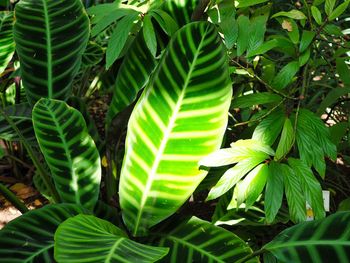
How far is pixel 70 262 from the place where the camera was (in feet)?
2.72

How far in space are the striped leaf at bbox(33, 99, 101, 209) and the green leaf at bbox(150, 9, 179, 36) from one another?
31 cm

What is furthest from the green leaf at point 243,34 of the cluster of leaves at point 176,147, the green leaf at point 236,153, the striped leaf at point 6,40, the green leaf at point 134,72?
the striped leaf at point 6,40

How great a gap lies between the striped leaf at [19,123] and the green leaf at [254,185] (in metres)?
0.64

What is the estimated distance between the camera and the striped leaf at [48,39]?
4.25ft

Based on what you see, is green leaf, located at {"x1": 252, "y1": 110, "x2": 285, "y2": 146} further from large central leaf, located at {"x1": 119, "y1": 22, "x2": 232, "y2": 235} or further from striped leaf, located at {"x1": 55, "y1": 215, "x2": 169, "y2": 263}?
striped leaf, located at {"x1": 55, "y1": 215, "x2": 169, "y2": 263}

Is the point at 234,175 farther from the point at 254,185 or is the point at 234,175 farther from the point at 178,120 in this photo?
the point at 178,120

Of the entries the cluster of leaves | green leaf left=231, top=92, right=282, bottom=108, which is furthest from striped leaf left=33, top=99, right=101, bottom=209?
green leaf left=231, top=92, right=282, bottom=108

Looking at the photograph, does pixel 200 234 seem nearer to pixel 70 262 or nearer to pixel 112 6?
pixel 70 262

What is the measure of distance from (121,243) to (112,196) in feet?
2.24

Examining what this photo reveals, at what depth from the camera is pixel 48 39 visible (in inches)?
51.6

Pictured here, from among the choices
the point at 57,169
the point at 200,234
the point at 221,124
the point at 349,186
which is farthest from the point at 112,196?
the point at 349,186

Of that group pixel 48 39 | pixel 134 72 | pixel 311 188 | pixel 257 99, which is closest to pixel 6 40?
pixel 48 39

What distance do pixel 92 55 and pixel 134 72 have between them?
10.3 inches

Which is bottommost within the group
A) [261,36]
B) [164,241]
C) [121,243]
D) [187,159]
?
[164,241]
